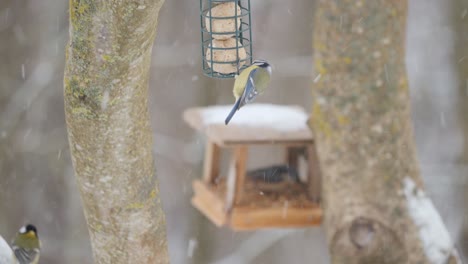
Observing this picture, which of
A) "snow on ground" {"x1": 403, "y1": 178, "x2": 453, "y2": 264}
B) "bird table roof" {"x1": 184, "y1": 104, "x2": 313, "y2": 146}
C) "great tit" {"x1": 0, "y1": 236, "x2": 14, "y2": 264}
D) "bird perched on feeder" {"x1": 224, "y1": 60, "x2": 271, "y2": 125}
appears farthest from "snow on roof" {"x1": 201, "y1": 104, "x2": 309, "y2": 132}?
"great tit" {"x1": 0, "y1": 236, "x2": 14, "y2": 264}

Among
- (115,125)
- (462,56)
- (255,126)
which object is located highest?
(115,125)

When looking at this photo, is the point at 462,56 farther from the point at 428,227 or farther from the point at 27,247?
the point at 27,247

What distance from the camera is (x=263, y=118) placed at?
4121 mm

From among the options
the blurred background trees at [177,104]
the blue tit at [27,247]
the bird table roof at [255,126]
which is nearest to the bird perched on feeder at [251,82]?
the bird table roof at [255,126]

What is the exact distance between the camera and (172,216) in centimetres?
745

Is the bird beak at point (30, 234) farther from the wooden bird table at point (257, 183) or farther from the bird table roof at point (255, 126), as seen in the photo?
the bird table roof at point (255, 126)

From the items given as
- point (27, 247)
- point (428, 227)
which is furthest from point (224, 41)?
point (27, 247)

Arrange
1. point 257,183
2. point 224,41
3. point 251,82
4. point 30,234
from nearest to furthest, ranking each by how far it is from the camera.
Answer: point 251,82 → point 224,41 → point 30,234 → point 257,183

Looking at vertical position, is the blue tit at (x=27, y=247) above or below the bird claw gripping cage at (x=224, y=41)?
below

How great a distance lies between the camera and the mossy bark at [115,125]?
2.14 metres

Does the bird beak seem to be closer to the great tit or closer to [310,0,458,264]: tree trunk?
the great tit

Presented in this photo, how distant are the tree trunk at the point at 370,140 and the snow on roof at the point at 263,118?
189 millimetres

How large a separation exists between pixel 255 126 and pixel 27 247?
4.99ft

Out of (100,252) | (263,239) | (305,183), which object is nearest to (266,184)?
(305,183)
